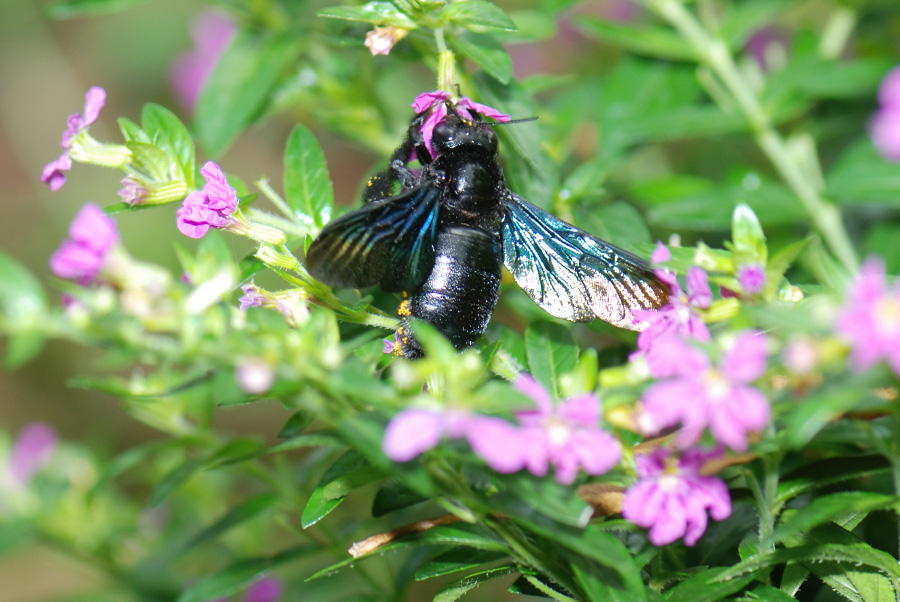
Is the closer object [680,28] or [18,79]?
[680,28]

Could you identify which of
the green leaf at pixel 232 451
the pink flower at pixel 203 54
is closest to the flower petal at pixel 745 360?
the green leaf at pixel 232 451

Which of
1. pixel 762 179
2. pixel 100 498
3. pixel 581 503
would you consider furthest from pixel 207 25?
pixel 581 503

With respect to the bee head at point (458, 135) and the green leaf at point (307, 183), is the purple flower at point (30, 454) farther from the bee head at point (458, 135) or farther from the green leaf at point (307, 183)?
the bee head at point (458, 135)

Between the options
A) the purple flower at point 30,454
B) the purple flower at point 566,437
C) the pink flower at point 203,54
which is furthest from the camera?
the pink flower at point 203,54

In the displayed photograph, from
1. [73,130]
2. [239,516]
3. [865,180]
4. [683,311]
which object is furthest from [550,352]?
[865,180]

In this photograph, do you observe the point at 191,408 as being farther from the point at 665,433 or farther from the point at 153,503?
the point at 665,433

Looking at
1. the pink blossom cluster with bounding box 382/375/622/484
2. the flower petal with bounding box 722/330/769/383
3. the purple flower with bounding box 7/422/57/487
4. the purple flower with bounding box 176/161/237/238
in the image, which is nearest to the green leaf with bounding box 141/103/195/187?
the purple flower with bounding box 176/161/237/238
